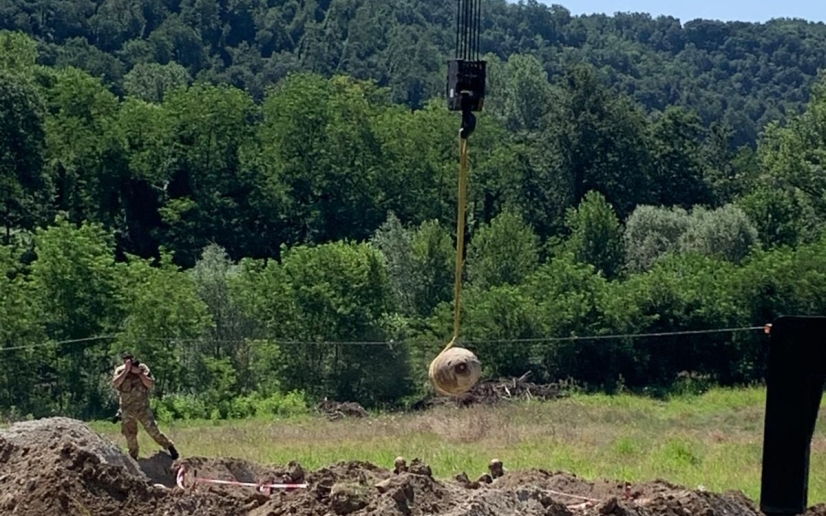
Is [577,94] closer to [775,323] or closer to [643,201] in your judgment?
[643,201]

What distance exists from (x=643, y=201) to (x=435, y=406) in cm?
3891

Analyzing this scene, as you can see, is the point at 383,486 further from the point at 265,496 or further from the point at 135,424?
the point at 135,424

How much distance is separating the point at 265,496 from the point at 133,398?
2.89 metres

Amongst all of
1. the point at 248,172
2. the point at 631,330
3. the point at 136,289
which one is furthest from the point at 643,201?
the point at 136,289

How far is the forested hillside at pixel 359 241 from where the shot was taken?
4569 centimetres

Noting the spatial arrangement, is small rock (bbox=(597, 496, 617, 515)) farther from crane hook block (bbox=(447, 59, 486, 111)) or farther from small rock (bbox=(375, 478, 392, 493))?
crane hook block (bbox=(447, 59, 486, 111))

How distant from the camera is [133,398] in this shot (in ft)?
55.5

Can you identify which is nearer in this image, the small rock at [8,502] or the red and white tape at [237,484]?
the small rock at [8,502]

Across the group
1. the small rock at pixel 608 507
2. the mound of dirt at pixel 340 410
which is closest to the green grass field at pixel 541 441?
the mound of dirt at pixel 340 410

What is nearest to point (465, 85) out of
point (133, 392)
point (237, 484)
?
point (237, 484)

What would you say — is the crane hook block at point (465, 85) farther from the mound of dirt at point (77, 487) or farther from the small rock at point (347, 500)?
the mound of dirt at point (77, 487)

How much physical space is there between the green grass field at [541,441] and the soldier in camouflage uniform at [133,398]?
462 cm

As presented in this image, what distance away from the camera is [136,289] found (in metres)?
47.3

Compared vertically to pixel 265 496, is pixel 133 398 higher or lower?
higher
